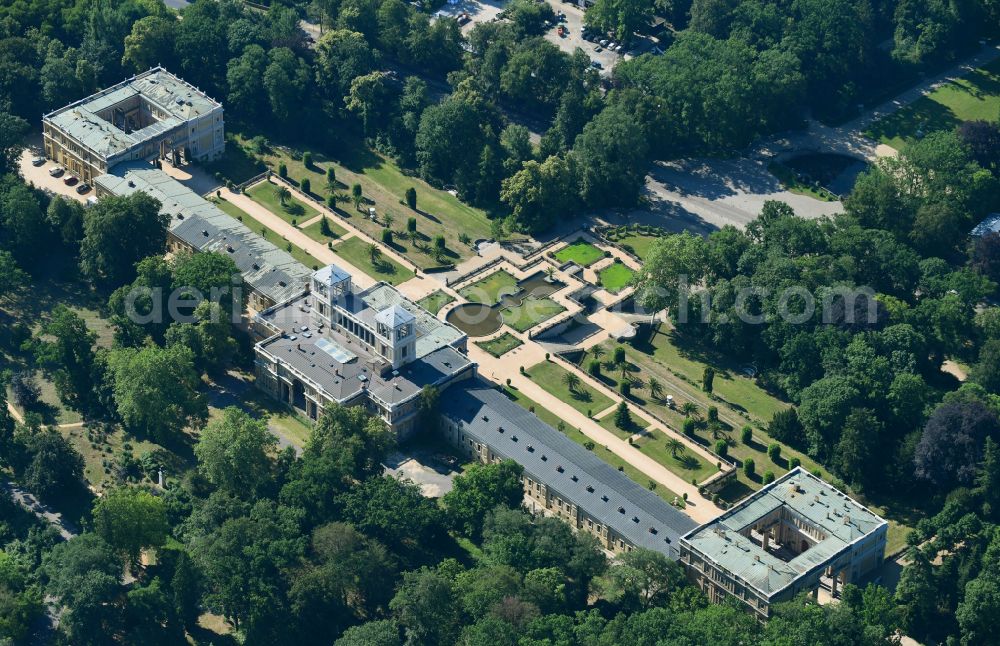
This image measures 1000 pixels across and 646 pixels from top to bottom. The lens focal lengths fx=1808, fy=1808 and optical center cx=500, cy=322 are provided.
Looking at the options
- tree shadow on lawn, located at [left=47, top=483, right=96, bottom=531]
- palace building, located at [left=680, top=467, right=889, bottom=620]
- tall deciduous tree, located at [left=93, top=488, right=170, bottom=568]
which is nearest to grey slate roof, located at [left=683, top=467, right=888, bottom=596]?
palace building, located at [left=680, top=467, right=889, bottom=620]

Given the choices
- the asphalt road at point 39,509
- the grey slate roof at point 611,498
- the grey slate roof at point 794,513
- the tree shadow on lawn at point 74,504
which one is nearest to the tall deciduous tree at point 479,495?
the grey slate roof at point 611,498

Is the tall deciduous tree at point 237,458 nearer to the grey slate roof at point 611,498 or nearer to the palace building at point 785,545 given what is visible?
the grey slate roof at point 611,498

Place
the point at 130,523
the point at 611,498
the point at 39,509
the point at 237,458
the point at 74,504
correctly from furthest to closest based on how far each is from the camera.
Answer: the point at 74,504, the point at 39,509, the point at 611,498, the point at 237,458, the point at 130,523

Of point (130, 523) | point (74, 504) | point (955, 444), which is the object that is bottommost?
point (74, 504)

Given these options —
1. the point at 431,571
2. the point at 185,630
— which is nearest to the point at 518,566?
the point at 431,571

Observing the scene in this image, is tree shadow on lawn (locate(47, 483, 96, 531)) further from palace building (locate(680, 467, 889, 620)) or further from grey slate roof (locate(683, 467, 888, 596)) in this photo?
grey slate roof (locate(683, 467, 888, 596))

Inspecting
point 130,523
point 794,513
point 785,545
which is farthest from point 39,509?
point 794,513

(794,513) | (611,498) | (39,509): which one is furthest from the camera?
(39,509)

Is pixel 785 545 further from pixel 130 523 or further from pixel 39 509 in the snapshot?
pixel 39 509
